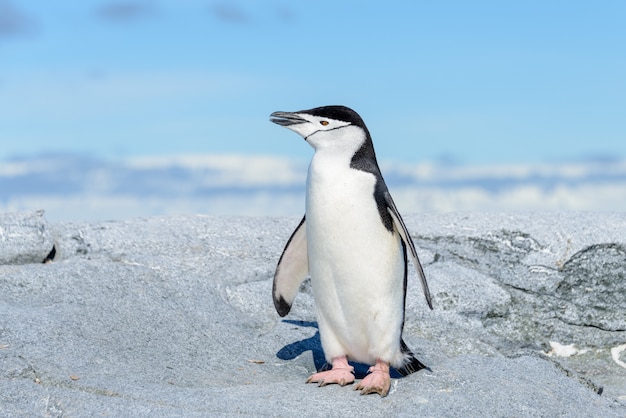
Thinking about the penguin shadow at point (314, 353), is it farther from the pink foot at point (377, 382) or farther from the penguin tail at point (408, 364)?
the pink foot at point (377, 382)

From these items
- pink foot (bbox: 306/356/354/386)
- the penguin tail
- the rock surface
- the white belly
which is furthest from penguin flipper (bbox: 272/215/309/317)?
the penguin tail

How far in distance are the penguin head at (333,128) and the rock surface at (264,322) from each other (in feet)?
3.82

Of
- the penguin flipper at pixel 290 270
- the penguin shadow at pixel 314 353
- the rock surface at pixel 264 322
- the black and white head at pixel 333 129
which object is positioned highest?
the black and white head at pixel 333 129

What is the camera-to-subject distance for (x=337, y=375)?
4348mm

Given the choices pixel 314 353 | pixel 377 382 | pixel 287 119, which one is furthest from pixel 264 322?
pixel 287 119

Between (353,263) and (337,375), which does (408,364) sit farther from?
(353,263)

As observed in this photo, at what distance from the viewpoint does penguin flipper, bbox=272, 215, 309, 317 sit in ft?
15.1

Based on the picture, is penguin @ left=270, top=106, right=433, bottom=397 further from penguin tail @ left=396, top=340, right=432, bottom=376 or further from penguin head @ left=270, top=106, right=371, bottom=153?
penguin tail @ left=396, top=340, right=432, bottom=376

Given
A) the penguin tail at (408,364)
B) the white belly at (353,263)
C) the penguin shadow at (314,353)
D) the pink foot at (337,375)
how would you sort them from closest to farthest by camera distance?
the white belly at (353,263)
the pink foot at (337,375)
the penguin tail at (408,364)
the penguin shadow at (314,353)

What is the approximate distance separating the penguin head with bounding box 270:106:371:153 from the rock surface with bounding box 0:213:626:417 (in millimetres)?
1166

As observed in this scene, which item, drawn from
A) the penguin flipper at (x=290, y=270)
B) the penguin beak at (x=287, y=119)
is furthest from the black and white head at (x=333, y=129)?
the penguin flipper at (x=290, y=270)

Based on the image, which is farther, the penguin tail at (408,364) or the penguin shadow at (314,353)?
the penguin shadow at (314,353)

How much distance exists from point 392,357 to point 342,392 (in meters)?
0.33

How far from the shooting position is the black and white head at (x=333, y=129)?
4148 mm
